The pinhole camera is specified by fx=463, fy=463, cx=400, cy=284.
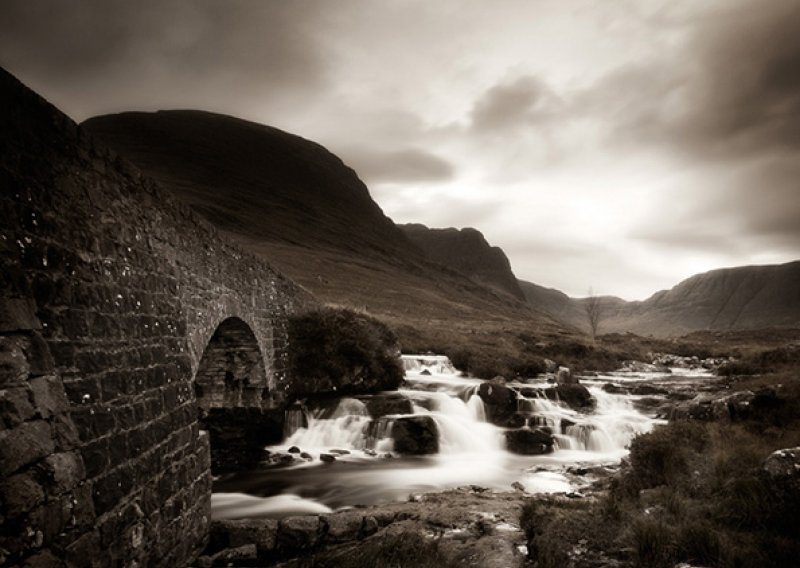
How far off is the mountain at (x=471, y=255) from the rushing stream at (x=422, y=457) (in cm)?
14093

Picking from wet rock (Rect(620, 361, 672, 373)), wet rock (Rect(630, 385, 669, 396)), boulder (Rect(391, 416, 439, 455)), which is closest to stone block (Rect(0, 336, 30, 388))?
boulder (Rect(391, 416, 439, 455))

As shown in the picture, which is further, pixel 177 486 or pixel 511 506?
pixel 511 506

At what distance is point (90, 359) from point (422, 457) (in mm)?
10317

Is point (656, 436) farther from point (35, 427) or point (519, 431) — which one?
point (35, 427)

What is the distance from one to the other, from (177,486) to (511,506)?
17.5 feet

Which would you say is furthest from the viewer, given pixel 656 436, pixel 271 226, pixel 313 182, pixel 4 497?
pixel 313 182

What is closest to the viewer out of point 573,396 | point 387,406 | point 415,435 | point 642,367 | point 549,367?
point 415,435

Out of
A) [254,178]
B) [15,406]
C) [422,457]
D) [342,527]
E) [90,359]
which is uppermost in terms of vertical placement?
[254,178]

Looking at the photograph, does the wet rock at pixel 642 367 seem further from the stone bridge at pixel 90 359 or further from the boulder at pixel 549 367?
the stone bridge at pixel 90 359

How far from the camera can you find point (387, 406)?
15.0 metres

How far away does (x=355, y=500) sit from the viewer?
32.8ft

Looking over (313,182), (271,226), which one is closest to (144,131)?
(313,182)

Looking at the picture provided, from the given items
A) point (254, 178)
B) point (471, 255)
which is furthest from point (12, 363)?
point (471, 255)

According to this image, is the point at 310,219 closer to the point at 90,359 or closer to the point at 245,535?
the point at 245,535
